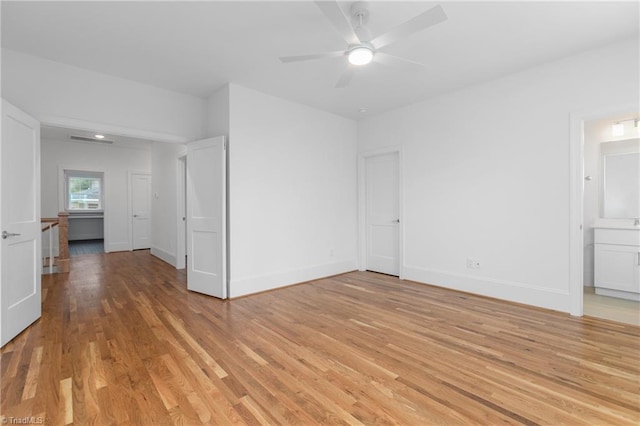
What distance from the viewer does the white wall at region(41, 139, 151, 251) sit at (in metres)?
7.12

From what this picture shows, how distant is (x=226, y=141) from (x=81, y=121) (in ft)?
5.37

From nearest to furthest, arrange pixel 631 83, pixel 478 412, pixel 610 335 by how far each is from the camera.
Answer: pixel 478 412 < pixel 610 335 < pixel 631 83

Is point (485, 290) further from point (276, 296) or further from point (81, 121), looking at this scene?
point (81, 121)

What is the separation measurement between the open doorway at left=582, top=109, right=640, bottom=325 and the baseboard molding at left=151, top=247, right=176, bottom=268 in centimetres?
655

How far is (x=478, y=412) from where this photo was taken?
5.56 ft

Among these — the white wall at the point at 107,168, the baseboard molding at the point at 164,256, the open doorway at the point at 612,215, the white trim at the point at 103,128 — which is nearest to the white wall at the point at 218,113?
the white trim at the point at 103,128

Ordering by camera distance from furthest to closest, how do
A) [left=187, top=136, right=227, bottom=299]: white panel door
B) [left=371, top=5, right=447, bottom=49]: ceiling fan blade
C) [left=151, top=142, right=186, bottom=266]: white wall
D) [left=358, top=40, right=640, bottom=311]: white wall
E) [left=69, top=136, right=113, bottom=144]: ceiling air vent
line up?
[left=69, top=136, right=113, bottom=144]: ceiling air vent → [left=151, top=142, right=186, bottom=266]: white wall → [left=187, top=136, right=227, bottom=299]: white panel door → [left=358, top=40, right=640, bottom=311]: white wall → [left=371, top=5, right=447, bottom=49]: ceiling fan blade

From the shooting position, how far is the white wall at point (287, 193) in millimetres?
3971

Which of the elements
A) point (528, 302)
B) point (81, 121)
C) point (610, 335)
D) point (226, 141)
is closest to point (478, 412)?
point (610, 335)

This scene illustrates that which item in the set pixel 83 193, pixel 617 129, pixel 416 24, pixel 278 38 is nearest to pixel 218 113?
pixel 278 38

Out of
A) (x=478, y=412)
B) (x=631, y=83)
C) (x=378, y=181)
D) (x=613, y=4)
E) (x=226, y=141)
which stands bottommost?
(x=478, y=412)

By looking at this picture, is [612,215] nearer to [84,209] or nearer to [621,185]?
[621,185]

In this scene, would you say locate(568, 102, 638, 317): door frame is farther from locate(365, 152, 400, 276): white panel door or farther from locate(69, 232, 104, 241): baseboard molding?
locate(69, 232, 104, 241): baseboard molding

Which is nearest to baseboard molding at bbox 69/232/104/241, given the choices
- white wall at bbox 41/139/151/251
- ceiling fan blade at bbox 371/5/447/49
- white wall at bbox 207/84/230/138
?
white wall at bbox 41/139/151/251
